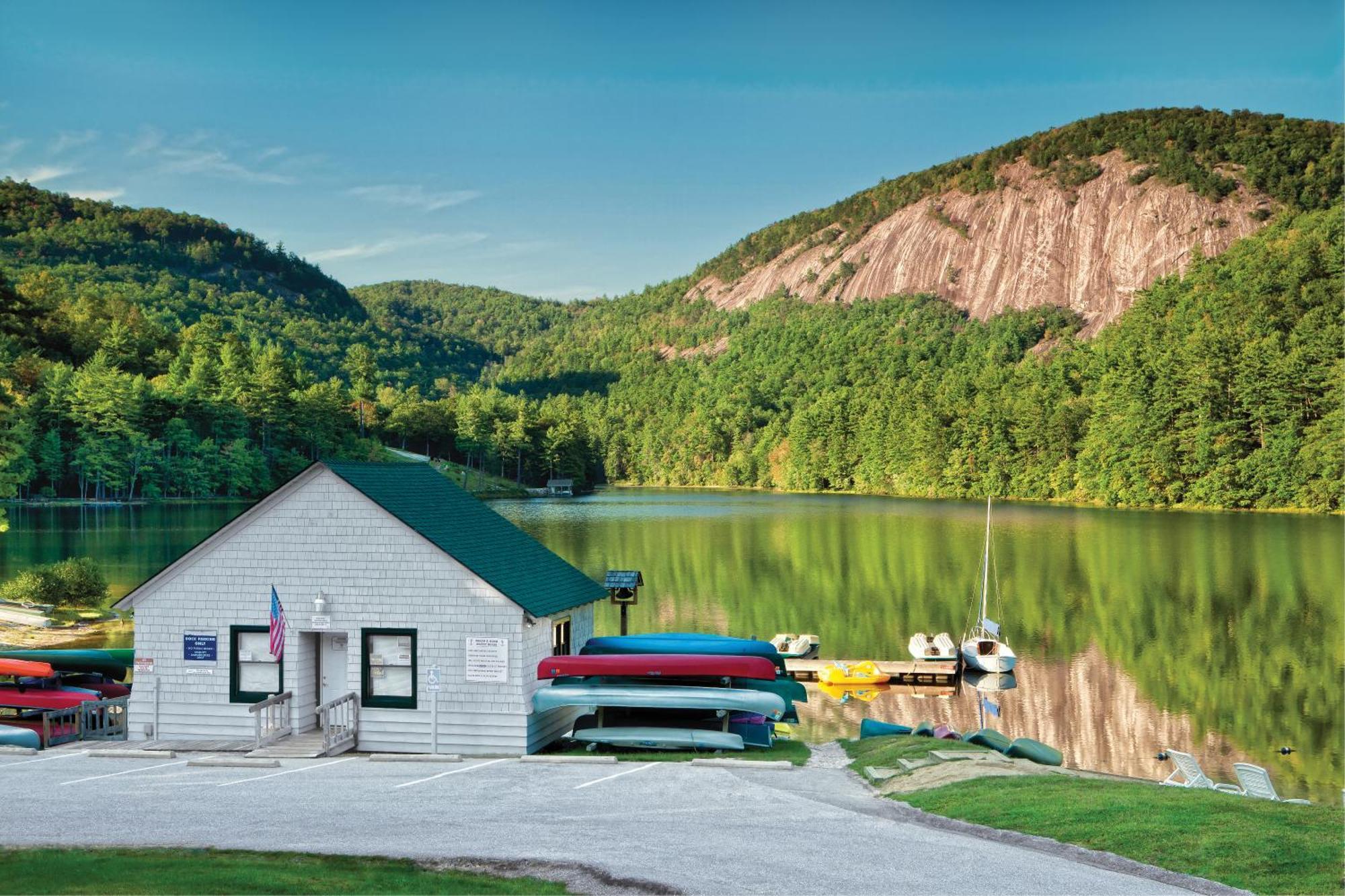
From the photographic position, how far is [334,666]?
739 inches

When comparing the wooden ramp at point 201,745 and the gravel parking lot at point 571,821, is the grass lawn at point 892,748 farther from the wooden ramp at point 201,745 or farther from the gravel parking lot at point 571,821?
the wooden ramp at point 201,745

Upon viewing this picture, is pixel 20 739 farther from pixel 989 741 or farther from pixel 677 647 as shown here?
pixel 989 741

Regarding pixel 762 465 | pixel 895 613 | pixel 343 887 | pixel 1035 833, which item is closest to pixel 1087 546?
pixel 895 613

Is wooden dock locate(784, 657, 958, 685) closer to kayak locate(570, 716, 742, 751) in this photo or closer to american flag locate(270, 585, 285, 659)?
kayak locate(570, 716, 742, 751)

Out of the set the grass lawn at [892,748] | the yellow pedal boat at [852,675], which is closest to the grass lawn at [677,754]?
the grass lawn at [892,748]

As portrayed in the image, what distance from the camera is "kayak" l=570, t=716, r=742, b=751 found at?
1783 centimetres

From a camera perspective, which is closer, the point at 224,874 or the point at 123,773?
the point at 224,874

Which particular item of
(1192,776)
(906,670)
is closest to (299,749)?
(1192,776)

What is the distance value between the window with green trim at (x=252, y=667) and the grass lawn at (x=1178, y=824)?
33.9 feet

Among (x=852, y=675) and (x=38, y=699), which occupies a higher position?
(x=38, y=699)

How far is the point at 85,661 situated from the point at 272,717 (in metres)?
7.15

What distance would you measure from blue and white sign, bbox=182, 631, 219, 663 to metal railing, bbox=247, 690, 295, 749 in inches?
46.4

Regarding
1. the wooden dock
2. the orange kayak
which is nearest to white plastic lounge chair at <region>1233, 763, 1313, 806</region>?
the wooden dock

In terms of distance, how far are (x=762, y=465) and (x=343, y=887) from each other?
557ft
